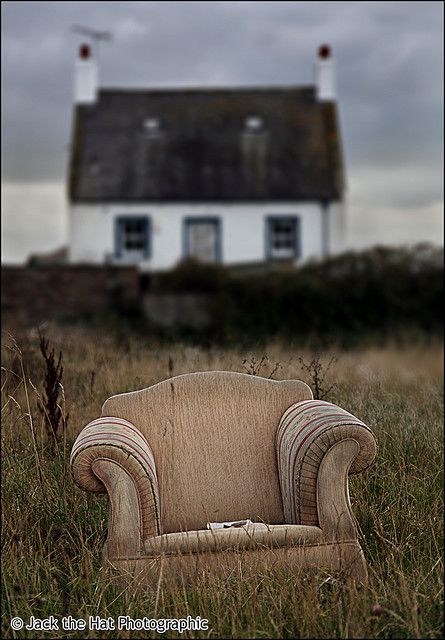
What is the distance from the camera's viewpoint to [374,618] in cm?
278

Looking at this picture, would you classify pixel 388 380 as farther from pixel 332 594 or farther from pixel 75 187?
pixel 75 187

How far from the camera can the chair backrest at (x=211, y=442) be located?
3.52m

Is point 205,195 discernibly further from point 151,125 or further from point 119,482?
point 119,482

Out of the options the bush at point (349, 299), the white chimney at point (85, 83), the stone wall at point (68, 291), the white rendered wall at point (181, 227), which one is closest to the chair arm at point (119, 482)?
the bush at point (349, 299)

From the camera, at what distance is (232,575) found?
3127mm

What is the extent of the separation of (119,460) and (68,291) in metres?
9.01

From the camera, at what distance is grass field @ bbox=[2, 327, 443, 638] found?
2965mm

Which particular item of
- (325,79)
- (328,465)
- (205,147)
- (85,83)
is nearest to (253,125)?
(205,147)

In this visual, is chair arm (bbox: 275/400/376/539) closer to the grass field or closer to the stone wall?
the grass field

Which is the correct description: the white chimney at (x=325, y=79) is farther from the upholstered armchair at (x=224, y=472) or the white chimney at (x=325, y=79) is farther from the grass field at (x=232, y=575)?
the upholstered armchair at (x=224, y=472)

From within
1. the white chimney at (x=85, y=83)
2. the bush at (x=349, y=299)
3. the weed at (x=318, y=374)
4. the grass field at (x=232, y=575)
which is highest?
the white chimney at (x=85, y=83)

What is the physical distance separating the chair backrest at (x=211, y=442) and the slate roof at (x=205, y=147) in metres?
11.8

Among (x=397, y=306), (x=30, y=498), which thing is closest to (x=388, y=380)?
(x=30, y=498)

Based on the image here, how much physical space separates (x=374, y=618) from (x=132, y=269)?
9.76 m
